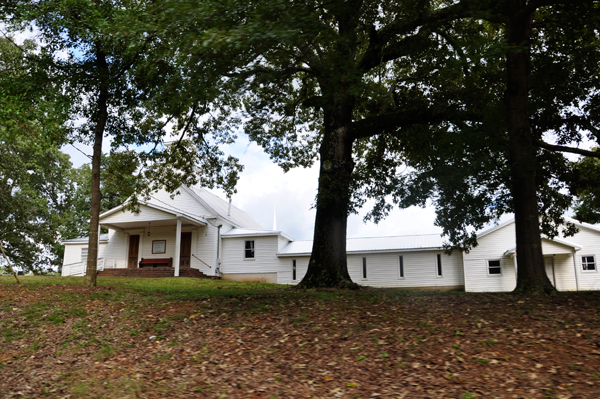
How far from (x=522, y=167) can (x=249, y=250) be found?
65.5ft

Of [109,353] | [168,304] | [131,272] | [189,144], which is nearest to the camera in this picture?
[109,353]

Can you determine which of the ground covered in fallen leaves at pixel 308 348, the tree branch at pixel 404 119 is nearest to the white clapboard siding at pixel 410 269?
the tree branch at pixel 404 119

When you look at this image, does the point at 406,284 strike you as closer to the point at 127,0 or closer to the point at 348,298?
the point at 348,298

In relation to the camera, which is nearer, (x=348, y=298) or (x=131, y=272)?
(x=348, y=298)

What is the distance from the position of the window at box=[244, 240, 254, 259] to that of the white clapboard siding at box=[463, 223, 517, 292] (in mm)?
12491

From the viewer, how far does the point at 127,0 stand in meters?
13.1

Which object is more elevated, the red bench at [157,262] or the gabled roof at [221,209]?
the gabled roof at [221,209]

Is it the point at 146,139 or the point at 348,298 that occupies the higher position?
the point at 146,139

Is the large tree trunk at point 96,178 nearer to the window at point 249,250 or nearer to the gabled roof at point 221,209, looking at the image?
the gabled roof at point 221,209

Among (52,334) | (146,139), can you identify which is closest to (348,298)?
(52,334)

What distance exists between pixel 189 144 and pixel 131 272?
12188mm

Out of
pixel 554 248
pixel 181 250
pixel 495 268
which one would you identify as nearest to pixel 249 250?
pixel 181 250

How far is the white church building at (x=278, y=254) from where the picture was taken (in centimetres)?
2492

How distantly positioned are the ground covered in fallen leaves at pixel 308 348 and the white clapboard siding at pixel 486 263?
15806mm
